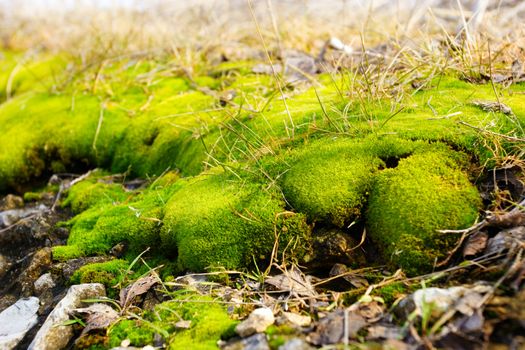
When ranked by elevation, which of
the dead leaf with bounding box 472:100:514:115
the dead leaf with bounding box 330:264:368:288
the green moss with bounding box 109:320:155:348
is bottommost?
the green moss with bounding box 109:320:155:348

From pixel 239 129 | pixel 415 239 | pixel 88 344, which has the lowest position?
pixel 88 344

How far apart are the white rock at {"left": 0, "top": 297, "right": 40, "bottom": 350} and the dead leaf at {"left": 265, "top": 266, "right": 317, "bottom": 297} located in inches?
52.1

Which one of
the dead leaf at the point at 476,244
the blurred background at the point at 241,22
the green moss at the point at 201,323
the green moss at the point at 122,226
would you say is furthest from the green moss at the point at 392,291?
the blurred background at the point at 241,22

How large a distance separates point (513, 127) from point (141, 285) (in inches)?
93.7

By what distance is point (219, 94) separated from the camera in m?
4.35

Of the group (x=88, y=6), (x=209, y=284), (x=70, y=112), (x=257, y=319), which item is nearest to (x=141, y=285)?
(x=209, y=284)

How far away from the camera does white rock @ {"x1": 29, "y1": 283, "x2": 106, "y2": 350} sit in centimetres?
219

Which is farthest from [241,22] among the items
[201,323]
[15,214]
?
[201,323]

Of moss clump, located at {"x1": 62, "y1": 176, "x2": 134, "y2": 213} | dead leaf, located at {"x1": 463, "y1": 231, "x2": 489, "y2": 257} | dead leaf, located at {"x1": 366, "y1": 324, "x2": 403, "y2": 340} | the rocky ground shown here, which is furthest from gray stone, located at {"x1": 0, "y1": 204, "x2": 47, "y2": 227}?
dead leaf, located at {"x1": 463, "y1": 231, "x2": 489, "y2": 257}

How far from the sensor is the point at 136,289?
2508 millimetres

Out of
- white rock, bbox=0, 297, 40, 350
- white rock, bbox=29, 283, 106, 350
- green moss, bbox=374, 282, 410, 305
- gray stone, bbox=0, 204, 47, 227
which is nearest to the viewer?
green moss, bbox=374, 282, 410, 305

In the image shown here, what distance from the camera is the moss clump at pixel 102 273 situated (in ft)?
8.55

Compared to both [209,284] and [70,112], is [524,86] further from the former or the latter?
[70,112]

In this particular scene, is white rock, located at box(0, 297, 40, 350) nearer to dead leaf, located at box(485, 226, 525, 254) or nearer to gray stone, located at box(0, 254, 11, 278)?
gray stone, located at box(0, 254, 11, 278)
